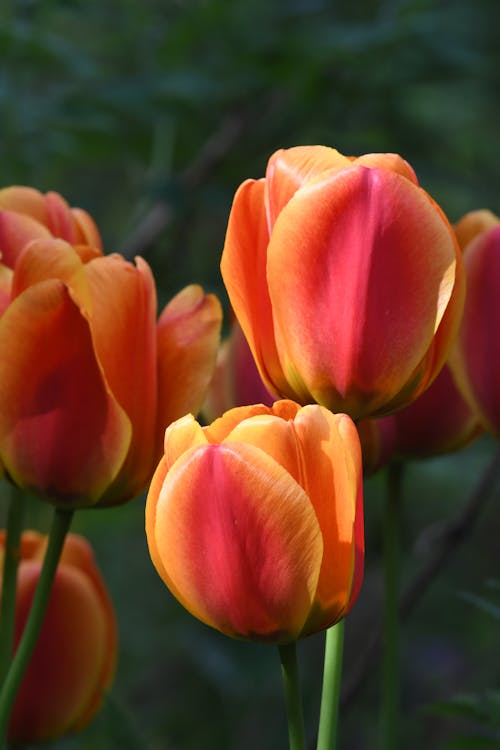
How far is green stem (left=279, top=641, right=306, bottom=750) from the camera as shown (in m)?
0.42

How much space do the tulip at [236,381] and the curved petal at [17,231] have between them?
0.33ft

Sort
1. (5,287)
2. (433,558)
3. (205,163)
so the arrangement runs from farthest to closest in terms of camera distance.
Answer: (205,163) < (433,558) < (5,287)

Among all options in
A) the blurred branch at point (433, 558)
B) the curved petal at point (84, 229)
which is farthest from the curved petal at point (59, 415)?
the blurred branch at point (433, 558)

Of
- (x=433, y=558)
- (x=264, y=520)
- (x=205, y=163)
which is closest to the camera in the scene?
(x=264, y=520)

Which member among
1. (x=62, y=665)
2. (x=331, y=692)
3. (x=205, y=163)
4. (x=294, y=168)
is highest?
(x=294, y=168)

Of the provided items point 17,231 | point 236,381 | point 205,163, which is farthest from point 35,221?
point 205,163

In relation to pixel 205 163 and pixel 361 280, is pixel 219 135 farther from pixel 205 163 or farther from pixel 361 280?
pixel 361 280

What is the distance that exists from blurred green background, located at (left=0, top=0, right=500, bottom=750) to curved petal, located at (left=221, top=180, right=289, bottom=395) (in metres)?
0.13

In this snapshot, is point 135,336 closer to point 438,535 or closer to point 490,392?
point 490,392

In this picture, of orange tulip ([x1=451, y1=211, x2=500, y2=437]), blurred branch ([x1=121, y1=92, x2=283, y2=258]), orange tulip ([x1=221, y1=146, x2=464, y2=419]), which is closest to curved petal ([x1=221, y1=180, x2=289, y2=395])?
orange tulip ([x1=221, y1=146, x2=464, y2=419])

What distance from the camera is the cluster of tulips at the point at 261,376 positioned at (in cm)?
42

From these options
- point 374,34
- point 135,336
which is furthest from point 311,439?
point 374,34

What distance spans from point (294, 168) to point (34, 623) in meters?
0.17

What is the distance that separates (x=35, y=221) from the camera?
0.56 m
